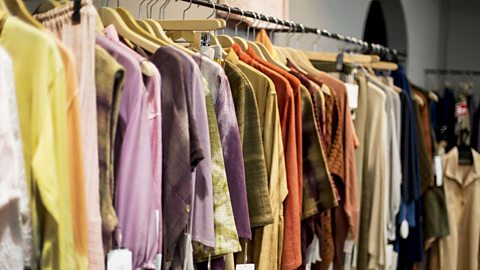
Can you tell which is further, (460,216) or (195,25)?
(460,216)

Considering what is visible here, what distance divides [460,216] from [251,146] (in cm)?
210

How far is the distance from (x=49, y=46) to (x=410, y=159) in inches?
83.0

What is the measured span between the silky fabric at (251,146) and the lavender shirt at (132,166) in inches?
19.0

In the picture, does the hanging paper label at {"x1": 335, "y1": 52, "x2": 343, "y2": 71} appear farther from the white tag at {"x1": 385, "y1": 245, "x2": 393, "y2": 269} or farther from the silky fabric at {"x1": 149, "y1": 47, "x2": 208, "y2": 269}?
the silky fabric at {"x1": 149, "y1": 47, "x2": 208, "y2": 269}

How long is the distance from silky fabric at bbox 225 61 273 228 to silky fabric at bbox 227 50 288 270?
82 mm

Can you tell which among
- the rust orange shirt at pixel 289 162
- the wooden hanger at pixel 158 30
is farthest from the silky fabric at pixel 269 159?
the wooden hanger at pixel 158 30

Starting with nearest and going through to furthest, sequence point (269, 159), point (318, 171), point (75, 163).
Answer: point (75, 163), point (269, 159), point (318, 171)

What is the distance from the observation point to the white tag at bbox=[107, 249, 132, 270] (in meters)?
1.27

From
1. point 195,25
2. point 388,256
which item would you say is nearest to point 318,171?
point 195,25

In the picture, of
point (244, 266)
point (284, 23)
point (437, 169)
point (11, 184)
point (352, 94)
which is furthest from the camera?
point (437, 169)

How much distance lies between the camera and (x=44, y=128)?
1060 mm

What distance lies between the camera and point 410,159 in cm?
290

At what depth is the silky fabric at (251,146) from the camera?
5.81ft

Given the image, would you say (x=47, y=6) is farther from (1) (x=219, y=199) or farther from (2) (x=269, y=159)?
(2) (x=269, y=159)
